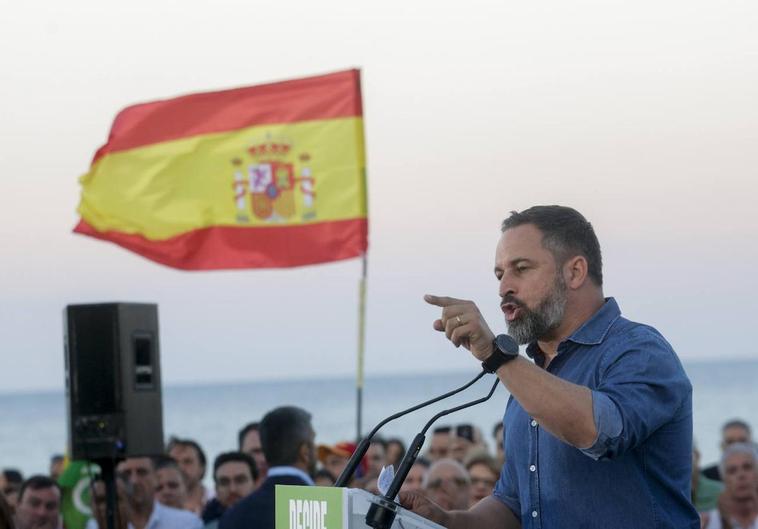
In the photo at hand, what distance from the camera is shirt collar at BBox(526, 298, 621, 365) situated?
14.9ft

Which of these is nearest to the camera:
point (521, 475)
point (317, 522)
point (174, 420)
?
point (317, 522)

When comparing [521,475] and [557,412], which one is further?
[521,475]

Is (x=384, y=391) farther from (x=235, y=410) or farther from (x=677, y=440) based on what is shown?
(x=677, y=440)

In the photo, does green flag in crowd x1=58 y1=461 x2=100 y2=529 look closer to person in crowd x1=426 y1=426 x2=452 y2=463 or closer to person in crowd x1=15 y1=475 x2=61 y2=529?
person in crowd x1=15 y1=475 x2=61 y2=529

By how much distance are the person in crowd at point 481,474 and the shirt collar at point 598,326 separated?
18.1 ft

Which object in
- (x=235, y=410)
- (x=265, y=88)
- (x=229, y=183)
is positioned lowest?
(x=235, y=410)

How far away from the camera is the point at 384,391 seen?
349 ft

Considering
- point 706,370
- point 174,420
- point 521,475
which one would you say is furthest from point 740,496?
point 706,370

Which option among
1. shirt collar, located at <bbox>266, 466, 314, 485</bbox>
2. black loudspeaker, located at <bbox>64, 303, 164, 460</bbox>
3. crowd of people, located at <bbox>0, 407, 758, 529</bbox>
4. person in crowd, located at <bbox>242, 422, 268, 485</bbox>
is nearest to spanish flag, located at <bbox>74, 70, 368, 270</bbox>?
person in crowd, located at <bbox>242, 422, 268, 485</bbox>

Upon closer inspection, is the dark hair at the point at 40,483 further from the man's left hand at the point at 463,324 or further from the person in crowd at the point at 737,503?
the man's left hand at the point at 463,324

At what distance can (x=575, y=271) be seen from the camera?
4.58 meters

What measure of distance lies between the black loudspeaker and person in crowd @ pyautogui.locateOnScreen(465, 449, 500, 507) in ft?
8.60

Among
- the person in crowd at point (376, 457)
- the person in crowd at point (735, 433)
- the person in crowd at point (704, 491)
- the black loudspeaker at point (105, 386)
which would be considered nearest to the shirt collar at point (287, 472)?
the black loudspeaker at point (105, 386)

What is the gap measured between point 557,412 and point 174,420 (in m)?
83.7
